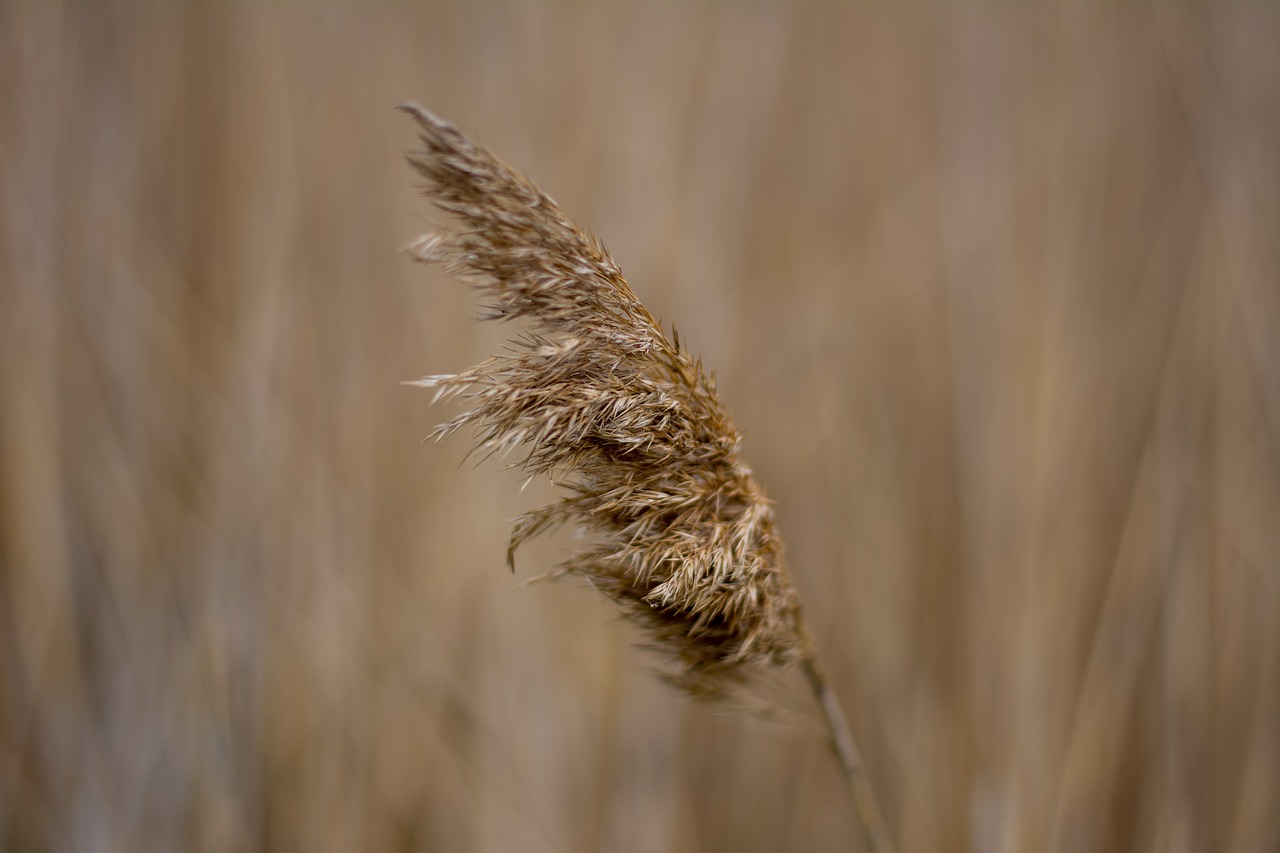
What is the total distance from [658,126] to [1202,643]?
100 cm

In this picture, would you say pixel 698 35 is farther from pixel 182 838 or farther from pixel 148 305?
pixel 182 838

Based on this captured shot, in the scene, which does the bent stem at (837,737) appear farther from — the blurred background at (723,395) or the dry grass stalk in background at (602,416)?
the blurred background at (723,395)

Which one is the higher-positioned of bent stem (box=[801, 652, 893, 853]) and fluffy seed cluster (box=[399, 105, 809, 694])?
fluffy seed cluster (box=[399, 105, 809, 694])

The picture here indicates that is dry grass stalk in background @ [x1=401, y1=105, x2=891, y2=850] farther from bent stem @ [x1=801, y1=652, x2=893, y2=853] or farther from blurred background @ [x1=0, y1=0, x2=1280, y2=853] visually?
blurred background @ [x1=0, y1=0, x2=1280, y2=853]

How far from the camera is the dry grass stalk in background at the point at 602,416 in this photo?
1.17 feet

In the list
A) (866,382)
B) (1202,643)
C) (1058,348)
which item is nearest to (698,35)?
(866,382)

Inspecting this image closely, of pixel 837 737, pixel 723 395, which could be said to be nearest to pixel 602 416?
pixel 837 737

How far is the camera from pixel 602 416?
36cm

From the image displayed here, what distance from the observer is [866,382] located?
104cm

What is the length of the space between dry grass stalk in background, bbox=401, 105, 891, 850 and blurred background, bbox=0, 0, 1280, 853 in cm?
53

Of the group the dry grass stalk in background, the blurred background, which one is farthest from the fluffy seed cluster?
the blurred background

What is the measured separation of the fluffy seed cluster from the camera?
0.36 m

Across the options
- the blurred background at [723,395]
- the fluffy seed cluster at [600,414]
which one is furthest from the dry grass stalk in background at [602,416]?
the blurred background at [723,395]

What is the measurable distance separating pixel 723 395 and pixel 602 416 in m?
0.67
